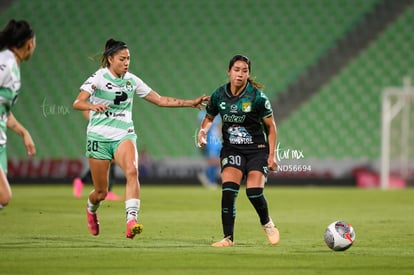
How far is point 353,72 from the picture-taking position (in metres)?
23.2

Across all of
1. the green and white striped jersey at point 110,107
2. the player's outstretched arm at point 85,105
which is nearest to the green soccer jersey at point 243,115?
the green and white striped jersey at point 110,107

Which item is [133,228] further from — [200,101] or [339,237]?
[339,237]

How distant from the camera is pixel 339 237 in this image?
764 cm

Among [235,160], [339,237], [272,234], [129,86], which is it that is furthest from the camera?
[129,86]

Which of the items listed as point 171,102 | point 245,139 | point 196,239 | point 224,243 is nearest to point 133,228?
point 224,243

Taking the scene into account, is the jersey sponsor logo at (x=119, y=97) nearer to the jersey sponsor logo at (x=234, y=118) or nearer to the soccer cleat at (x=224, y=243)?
the jersey sponsor logo at (x=234, y=118)

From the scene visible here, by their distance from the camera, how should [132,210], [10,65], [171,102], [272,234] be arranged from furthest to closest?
[171,102] < [272,234] < [132,210] < [10,65]

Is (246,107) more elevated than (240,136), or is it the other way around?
(246,107)

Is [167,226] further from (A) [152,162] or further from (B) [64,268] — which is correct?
(A) [152,162]

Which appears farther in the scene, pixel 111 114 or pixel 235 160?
pixel 111 114

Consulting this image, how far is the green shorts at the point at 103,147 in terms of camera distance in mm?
8617

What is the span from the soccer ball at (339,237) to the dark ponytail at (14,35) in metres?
3.18

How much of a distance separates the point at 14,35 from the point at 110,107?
174cm

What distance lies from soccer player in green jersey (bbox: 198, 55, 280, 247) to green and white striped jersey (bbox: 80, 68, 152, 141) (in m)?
0.81
